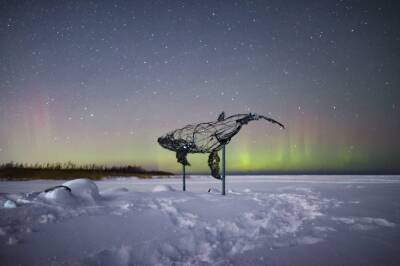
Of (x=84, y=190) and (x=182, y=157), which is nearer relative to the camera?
(x=84, y=190)

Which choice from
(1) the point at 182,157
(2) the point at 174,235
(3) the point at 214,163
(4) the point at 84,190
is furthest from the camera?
(1) the point at 182,157

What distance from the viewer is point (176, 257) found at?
3.46 m

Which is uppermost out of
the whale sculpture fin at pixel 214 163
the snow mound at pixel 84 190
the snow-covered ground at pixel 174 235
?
the whale sculpture fin at pixel 214 163

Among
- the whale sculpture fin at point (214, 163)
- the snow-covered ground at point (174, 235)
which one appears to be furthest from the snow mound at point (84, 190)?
the whale sculpture fin at point (214, 163)

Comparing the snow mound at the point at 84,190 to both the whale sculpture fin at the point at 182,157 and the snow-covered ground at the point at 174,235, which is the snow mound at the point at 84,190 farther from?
the whale sculpture fin at the point at 182,157

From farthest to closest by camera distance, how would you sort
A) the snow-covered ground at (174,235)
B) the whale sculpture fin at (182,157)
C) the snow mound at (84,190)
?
the whale sculpture fin at (182,157) < the snow mound at (84,190) < the snow-covered ground at (174,235)

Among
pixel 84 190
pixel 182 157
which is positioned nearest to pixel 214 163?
pixel 182 157

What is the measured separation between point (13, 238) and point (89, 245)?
962mm

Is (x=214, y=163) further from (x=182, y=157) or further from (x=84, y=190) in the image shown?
(x=84, y=190)

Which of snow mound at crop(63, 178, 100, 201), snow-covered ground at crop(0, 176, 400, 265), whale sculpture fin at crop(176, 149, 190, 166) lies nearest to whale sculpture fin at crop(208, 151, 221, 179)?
whale sculpture fin at crop(176, 149, 190, 166)

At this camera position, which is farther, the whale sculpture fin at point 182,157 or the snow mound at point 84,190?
the whale sculpture fin at point 182,157

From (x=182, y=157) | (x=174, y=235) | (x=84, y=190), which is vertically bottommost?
(x=174, y=235)

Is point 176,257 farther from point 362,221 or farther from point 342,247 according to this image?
point 362,221

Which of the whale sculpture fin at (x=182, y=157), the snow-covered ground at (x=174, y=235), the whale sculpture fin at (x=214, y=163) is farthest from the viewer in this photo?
the whale sculpture fin at (x=182, y=157)
